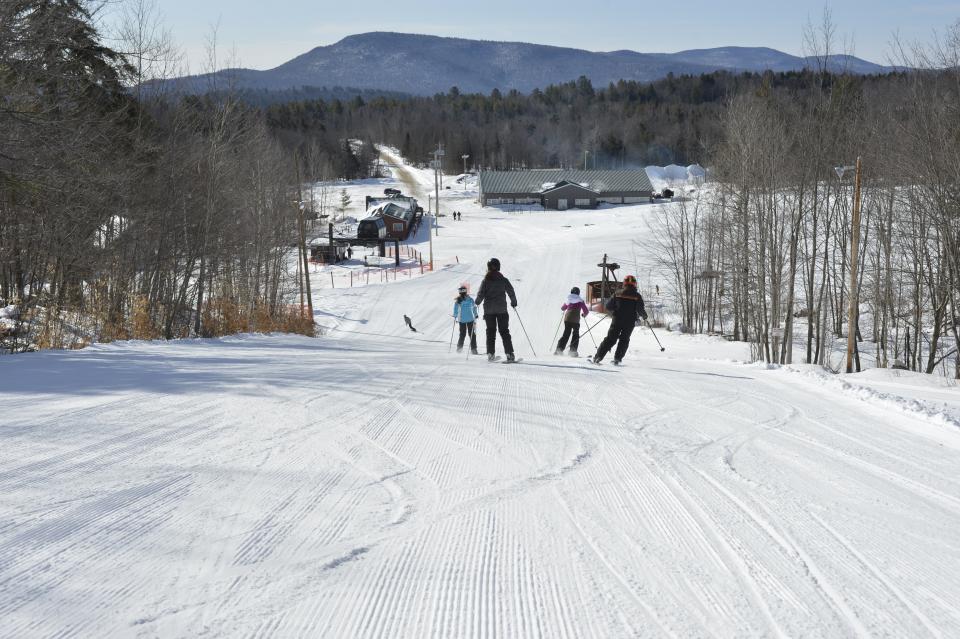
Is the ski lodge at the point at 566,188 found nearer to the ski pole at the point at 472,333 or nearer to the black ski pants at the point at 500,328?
the ski pole at the point at 472,333

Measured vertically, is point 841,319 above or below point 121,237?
below

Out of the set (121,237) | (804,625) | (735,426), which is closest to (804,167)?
(735,426)

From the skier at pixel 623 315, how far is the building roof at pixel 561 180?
88.1 metres

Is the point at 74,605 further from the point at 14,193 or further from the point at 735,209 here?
the point at 735,209

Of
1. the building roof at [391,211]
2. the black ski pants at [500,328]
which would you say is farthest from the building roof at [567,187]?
the black ski pants at [500,328]

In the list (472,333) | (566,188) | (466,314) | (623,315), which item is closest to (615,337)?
(623,315)

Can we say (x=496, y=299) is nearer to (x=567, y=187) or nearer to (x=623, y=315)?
(x=623, y=315)

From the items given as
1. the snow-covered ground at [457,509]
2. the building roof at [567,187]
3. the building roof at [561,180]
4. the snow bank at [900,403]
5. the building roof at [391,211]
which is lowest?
the snow bank at [900,403]

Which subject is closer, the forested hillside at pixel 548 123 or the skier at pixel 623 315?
the skier at pixel 623 315

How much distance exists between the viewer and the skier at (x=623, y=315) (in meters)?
12.7

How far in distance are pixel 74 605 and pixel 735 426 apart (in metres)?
5.88

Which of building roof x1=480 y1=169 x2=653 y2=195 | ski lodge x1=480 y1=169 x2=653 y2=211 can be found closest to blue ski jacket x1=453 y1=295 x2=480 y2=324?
ski lodge x1=480 y1=169 x2=653 y2=211

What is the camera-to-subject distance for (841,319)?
114 feet

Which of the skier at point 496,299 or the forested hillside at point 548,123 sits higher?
the forested hillside at point 548,123
